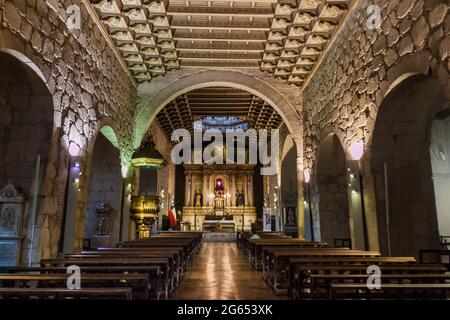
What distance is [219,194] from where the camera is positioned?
79.0ft

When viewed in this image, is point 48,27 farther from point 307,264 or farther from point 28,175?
point 307,264

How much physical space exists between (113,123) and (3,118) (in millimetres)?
3455

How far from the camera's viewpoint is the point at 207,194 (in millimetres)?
24016

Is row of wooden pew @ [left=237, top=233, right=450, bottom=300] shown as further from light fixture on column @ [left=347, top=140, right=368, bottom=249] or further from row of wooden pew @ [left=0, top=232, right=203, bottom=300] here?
light fixture on column @ [left=347, top=140, right=368, bottom=249]

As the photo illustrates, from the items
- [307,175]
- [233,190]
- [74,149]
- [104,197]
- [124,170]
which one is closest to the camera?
[74,149]

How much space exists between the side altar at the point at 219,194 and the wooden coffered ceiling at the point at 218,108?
6661 millimetres

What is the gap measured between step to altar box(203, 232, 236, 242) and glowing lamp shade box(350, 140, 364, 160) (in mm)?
11077

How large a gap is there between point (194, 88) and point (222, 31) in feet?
8.51

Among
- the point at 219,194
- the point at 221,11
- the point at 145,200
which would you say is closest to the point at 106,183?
the point at 145,200

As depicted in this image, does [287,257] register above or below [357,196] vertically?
below

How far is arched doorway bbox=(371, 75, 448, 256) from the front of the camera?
596 centimetres

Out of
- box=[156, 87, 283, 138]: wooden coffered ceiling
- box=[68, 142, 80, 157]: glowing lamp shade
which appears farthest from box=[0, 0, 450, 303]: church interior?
box=[156, 87, 283, 138]: wooden coffered ceiling

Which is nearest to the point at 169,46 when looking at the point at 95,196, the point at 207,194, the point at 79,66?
the point at 79,66

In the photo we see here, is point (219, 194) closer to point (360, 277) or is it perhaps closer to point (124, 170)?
point (124, 170)
